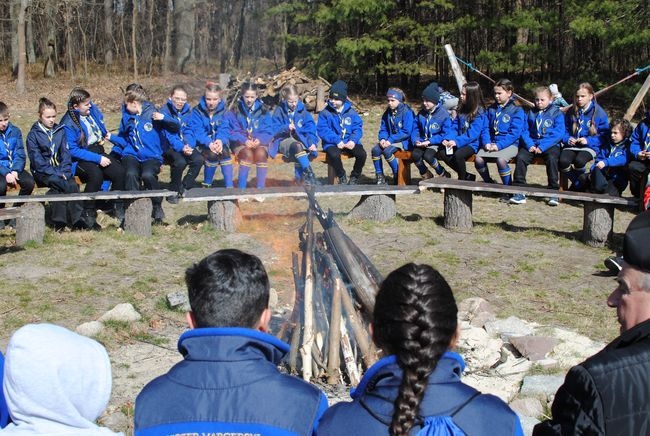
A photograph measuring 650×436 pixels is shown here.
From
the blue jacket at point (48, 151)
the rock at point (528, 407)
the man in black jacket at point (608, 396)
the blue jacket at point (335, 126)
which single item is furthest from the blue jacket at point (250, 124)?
the man in black jacket at point (608, 396)

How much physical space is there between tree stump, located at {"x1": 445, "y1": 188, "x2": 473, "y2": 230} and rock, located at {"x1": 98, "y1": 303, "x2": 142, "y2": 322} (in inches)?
169

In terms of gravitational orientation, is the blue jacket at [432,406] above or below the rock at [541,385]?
above

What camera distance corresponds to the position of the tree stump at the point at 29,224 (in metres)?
8.26

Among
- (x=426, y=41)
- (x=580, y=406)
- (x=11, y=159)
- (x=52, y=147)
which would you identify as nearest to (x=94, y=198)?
(x=52, y=147)

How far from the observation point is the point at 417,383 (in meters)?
2.25

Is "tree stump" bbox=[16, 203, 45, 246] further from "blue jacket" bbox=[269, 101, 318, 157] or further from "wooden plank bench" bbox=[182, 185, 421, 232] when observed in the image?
"blue jacket" bbox=[269, 101, 318, 157]

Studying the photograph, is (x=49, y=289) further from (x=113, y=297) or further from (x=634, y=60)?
(x=634, y=60)

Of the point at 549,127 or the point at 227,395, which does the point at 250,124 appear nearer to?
the point at 549,127

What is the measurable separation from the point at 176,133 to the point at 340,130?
2391 millimetres

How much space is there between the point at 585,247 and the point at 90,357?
287 inches

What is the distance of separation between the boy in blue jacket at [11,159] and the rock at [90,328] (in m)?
3.33

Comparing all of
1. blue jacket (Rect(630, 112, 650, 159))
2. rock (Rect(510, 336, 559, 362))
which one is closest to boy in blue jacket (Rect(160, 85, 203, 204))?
blue jacket (Rect(630, 112, 650, 159))

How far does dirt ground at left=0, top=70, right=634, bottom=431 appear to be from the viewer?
6289 mm

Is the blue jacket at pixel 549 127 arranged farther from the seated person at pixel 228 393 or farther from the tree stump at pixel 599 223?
the seated person at pixel 228 393
